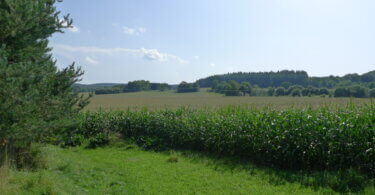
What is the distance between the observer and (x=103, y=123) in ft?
50.6

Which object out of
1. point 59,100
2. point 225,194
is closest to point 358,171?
point 225,194

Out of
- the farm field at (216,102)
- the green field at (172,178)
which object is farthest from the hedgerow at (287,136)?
the farm field at (216,102)

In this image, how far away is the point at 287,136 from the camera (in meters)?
8.34

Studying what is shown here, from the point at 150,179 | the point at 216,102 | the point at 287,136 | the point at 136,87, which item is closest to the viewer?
the point at 150,179

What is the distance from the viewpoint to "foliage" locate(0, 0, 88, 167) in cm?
471

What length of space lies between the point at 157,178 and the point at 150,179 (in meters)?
0.24

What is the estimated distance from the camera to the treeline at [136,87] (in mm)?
50531

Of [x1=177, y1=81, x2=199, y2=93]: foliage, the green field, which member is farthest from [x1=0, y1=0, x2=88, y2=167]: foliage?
[x1=177, y1=81, x2=199, y2=93]: foliage

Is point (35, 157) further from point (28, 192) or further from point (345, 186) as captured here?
point (345, 186)

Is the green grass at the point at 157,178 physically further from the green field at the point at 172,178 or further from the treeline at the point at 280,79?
the treeline at the point at 280,79

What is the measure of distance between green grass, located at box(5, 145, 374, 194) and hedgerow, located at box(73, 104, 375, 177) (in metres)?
0.76

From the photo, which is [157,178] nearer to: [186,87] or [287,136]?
[287,136]

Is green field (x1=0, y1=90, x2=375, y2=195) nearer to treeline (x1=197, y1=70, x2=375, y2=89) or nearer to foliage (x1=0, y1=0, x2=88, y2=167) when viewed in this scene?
foliage (x1=0, y1=0, x2=88, y2=167)

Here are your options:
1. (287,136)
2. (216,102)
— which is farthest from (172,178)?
(216,102)
